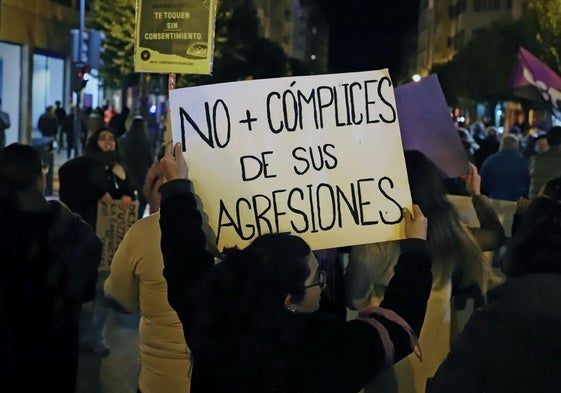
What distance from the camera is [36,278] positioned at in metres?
4.23

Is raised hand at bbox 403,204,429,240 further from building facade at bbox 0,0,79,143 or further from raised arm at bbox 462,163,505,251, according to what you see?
building facade at bbox 0,0,79,143

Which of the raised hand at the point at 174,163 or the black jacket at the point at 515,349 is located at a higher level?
the raised hand at the point at 174,163

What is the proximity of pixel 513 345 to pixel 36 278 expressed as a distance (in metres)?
2.20

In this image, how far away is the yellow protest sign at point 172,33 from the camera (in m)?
4.43

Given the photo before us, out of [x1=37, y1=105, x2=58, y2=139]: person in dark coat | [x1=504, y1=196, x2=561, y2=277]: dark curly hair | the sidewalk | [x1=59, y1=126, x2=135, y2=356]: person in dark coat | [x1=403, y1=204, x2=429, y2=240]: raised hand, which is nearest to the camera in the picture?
[x1=504, y1=196, x2=561, y2=277]: dark curly hair

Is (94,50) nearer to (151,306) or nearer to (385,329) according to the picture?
(151,306)

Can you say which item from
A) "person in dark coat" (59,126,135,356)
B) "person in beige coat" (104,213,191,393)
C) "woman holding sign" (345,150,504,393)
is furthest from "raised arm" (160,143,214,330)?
"person in dark coat" (59,126,135,356)

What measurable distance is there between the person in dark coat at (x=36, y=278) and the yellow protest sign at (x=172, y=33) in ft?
2.22

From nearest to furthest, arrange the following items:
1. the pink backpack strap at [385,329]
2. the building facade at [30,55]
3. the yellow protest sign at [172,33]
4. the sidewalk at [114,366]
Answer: the pink backpack strap at [385,329] → the yellow protest sign at [172,33] → the sidewalk at [114,366] → the building facade at [30,55]

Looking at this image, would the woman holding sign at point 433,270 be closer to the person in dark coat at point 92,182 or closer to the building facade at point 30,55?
the person in dark coat at point 92,182

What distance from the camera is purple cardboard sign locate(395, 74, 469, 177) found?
4.24 m

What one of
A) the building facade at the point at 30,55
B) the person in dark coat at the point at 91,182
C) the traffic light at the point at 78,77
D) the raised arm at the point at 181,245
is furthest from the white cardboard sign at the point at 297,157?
the building facade at the point at 30,55

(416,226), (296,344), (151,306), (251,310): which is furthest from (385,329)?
(151,306)

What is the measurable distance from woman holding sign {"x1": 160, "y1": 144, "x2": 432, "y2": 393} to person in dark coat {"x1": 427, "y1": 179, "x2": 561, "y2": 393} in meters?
0.25
